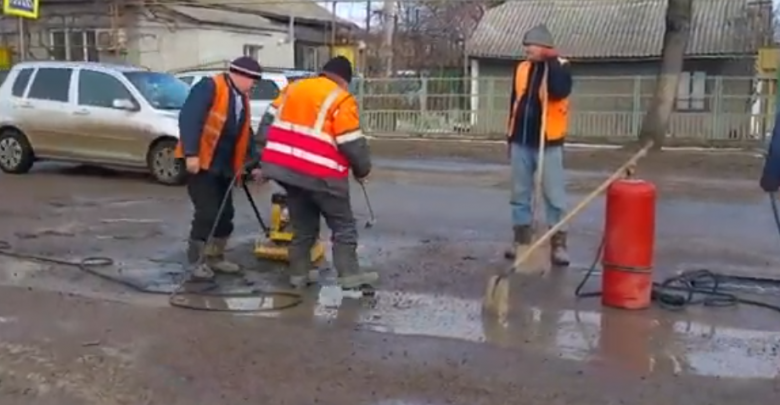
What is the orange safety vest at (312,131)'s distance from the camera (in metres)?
7.02

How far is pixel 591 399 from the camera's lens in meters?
5.18

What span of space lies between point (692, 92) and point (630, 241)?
75.2 ft

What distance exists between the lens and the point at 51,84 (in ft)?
50.2

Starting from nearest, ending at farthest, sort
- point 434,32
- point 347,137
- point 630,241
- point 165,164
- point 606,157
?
point 630,241, point 347,137, point 165,164, point 606,157, point 434,32

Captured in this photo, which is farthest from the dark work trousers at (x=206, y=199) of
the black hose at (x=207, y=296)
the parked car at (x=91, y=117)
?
the parked car at (x=91, y=117)

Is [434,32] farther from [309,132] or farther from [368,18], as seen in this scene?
[309,132]

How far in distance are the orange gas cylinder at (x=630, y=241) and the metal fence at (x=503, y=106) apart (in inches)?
713

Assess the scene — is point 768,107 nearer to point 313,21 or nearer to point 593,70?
point 593,70

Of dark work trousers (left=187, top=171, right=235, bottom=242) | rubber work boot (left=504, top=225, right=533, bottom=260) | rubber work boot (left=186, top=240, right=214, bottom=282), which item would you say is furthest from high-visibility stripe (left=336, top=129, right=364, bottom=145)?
rubber work boot (left=504, top=225, right=533, bottom=260)

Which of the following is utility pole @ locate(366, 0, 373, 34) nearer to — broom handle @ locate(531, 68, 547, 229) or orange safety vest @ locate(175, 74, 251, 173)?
broom handle @ locate(531, 68, 547, 229)

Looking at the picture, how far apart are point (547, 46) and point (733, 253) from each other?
264 cm

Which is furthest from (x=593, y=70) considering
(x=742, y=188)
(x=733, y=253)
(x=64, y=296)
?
(x=64, y=296)

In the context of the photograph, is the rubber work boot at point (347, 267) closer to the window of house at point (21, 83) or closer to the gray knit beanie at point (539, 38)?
the gray knit beanie at point (539, 38)

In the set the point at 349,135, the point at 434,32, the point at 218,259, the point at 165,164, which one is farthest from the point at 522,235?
the point at 434,32
